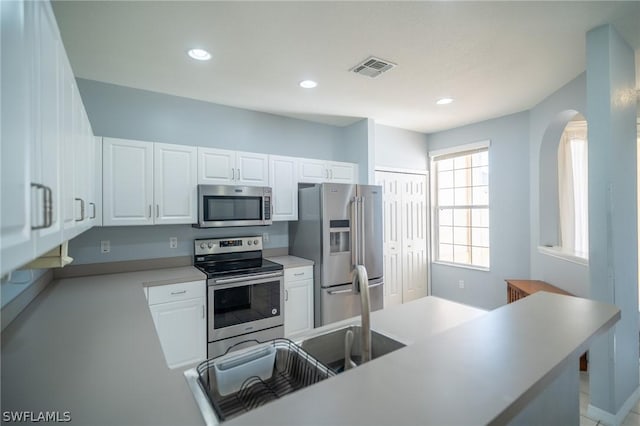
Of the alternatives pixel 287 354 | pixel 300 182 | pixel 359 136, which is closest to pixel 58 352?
pixel 287 354

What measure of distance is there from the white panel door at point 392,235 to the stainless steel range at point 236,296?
1.82m

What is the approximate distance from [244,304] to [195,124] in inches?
77.5

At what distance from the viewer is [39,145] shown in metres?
0.76

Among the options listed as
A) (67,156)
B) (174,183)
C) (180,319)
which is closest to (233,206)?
(174,183)

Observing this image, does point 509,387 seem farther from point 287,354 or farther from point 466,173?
point 466,173

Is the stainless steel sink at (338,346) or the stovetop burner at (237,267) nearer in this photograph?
the stainless steel sink at (338,346)

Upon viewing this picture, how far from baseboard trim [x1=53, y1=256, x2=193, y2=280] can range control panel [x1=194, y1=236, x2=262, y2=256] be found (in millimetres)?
165

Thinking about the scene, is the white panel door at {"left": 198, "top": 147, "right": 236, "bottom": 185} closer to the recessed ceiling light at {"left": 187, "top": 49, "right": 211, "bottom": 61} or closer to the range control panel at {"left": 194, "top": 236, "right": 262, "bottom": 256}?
the range control panel at {"left": 194, "top": 236, "right": 262, "bottom": 256}

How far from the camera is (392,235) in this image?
14.2 feet

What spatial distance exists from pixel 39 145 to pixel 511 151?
446 cm

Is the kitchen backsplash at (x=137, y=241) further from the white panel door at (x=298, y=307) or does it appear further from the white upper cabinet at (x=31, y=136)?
the white upper cabinet at (x=31, y=136)

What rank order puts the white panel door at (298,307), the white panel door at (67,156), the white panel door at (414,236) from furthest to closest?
the white panel door at (414,236)
the white panel door at (298,307)
the white panel door at (67,156)

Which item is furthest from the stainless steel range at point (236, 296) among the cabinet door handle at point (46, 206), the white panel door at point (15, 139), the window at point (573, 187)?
the window at point (573, 187)

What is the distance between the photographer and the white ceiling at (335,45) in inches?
70.4
